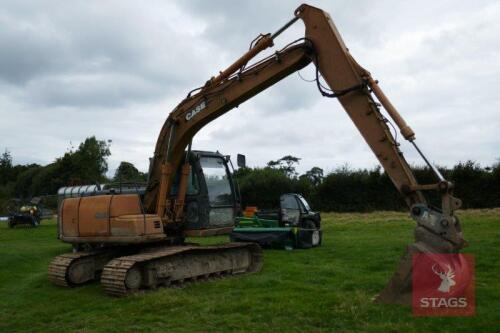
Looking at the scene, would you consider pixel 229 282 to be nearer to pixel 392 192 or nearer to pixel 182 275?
pixel 182 275

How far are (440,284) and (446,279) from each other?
0.10 m

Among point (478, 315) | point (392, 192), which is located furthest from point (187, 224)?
point (392, 192)

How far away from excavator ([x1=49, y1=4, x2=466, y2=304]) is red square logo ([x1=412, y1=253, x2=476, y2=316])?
9cm

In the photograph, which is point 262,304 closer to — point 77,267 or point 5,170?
point 77,267

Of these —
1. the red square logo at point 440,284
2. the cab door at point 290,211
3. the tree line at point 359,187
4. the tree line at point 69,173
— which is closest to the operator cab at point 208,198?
the red square logo at point 440,284

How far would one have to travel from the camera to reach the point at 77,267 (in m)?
9.87

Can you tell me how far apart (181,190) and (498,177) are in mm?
25217

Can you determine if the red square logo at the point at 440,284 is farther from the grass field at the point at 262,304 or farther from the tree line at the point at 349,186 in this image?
the tree line at the point at 349,186

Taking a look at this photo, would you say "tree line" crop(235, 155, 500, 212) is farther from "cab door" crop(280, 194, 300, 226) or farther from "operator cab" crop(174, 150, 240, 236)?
"operator cab" crop(174, 150, 240, 236)

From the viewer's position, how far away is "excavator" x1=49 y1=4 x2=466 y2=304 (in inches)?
283

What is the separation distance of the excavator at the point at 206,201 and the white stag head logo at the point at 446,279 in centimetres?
12

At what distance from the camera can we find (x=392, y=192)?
32969 mm

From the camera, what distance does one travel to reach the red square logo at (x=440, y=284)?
256 inches

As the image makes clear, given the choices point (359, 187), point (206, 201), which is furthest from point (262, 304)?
point (359, 187)
